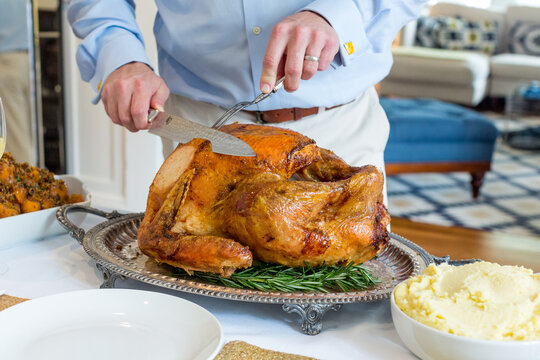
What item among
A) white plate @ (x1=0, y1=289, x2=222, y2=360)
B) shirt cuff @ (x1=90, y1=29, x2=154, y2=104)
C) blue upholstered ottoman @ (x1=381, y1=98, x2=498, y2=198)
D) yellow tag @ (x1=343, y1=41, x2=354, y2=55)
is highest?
yellow tag @ (x1=343, y1=41, x2=354, y2=55)

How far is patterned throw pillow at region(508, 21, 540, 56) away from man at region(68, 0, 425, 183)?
6148 millimetres

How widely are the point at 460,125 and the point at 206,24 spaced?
3.10m

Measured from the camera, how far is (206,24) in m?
1.18

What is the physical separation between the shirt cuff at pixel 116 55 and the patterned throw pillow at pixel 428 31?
6121 millimetres

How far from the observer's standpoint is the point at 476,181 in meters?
4.08

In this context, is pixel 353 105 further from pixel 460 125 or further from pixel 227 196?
pixel 460 125

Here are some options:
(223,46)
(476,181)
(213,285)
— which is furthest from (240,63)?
(476,181)

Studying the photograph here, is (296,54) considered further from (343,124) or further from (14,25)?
(14,25)

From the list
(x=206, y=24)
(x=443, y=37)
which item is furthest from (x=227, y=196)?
(x=443, y=37)

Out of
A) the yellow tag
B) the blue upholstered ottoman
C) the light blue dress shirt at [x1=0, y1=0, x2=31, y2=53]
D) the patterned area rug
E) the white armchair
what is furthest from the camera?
the white armchair

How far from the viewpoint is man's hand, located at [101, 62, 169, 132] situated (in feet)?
3.17

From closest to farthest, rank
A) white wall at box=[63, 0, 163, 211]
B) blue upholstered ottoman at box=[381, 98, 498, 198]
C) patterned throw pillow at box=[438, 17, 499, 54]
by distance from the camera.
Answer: white wall at box=[63, 0, 163, 211], blue upholstered ottoman at box=[381, 98, 498, 198], patterned throw pillow at box=[438, 17, 499, 54]

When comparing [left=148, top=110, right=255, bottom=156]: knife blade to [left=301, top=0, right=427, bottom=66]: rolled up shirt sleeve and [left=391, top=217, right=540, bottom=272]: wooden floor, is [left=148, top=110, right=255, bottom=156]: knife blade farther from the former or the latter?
[left=391, top=217, right=540, bottom=272]: wooden floor

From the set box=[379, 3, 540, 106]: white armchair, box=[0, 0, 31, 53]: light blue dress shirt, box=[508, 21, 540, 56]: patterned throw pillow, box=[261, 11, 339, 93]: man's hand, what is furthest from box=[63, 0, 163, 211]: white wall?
box=[508, 21, 540, 56]: patterned throw pillow
